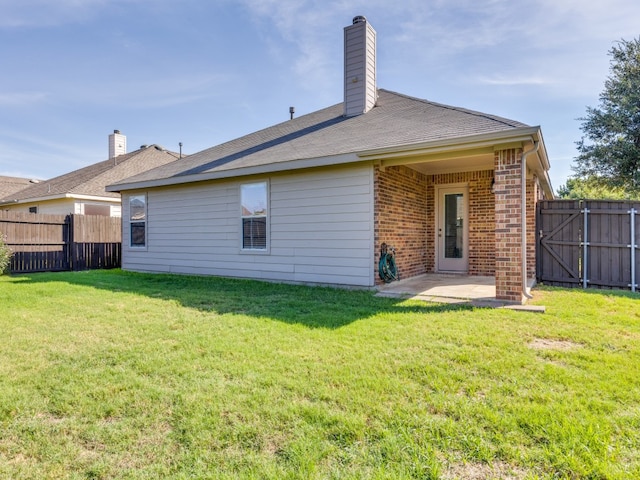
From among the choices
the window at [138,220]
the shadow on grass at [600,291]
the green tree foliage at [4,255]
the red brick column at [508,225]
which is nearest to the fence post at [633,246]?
the shadow on grass at [600,291]

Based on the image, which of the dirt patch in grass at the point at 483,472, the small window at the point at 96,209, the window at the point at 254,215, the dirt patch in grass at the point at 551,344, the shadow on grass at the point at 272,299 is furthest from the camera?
the small window at the point at 96,209

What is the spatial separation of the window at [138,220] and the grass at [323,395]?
5881 millimetres

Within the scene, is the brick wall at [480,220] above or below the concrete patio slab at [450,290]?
above

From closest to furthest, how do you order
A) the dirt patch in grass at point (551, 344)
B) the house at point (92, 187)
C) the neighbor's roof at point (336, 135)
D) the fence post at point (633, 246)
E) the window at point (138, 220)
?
the dirt patch in grass at point (551, 344) → the neighbor's roof at point (336, 135) → the fence post at point (633, 246) → the window at point (138, 220) → the house at point (92, 187)

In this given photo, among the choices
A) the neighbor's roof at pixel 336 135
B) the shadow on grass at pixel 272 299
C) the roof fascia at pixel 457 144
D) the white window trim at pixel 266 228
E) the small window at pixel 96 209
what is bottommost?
the shadow on grass at pixel 272 299

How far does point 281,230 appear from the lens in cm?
773

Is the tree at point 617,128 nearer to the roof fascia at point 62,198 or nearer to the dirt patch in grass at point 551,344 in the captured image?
the dirt patch in grass at point 551,344

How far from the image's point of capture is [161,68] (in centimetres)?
1058

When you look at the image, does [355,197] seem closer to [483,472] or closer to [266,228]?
[266,228]

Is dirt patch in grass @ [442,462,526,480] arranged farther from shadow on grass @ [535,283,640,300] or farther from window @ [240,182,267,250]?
window @ [240,182,267,250]

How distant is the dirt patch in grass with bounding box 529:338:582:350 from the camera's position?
3500 mm

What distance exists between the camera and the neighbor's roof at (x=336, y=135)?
625cm

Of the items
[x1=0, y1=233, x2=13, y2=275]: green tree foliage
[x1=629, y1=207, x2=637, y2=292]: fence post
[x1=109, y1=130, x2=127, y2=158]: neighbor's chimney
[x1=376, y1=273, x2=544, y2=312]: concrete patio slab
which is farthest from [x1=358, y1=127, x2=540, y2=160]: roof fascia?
[x1=109, y1=130, x2=127, y2=158]: neighbor's chimney

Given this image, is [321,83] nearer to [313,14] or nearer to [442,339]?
[313,14]
